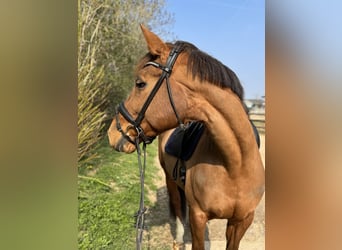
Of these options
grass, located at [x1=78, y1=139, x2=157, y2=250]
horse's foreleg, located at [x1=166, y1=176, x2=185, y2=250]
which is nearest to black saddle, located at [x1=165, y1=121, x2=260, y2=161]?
horse's foreleg, located at [x1=166, y1=176, x2=185, y2=250]

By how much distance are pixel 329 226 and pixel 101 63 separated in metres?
2.68

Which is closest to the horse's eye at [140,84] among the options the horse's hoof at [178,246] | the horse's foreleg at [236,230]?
the horse's foreleg at [236,230]

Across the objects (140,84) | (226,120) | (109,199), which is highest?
(140,84)

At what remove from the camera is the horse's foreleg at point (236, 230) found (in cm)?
146

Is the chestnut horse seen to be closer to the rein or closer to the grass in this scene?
the rein

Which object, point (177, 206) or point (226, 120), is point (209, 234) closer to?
point (177, 206)

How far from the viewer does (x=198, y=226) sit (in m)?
1.37

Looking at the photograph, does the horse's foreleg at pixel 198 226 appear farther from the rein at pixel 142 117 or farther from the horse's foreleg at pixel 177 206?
the horse's foreleg at pixel 177 206

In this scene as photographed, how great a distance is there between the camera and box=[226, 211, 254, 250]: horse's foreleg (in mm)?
1464

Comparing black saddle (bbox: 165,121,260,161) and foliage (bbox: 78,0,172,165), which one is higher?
foliage (bbox: 78,0,172,165)

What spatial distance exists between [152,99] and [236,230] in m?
0.86

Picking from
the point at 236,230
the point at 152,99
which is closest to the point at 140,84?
the point at 152,99

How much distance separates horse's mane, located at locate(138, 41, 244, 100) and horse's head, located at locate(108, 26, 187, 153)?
0.10 ft

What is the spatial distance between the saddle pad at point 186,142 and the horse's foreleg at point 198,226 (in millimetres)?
283
